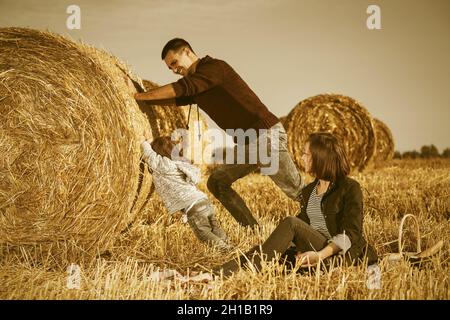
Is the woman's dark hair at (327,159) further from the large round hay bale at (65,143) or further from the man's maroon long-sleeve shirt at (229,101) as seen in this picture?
the large round hay bale at (65,143)

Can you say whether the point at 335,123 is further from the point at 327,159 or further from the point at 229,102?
the point at 327,159

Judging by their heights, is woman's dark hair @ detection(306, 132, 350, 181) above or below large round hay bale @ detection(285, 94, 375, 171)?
below

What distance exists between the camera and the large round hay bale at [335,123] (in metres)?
9.06

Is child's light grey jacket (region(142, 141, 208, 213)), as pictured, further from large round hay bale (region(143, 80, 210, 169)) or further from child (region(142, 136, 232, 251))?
large round hay bale (region(143, 80, 210, 169))

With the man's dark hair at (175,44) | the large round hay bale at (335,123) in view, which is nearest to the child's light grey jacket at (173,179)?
the man's dark hair at (175,44)

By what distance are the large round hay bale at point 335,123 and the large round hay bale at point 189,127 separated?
130 inches

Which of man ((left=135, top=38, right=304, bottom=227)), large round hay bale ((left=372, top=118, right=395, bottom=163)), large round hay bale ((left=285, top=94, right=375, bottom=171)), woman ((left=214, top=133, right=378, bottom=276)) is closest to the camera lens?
woman ((left=214, top=133, right=378, bottom=276))

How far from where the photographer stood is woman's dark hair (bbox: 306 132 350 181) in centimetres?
352

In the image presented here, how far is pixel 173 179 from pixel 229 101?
79cm

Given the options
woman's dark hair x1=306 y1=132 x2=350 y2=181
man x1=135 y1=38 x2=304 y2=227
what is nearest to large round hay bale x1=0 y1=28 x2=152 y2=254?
man x1=135 y1=38 x2=304 y2=227

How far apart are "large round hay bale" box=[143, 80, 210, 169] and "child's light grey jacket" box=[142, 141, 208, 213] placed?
0.85 meters

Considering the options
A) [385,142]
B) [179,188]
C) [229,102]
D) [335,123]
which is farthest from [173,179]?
[385,142]

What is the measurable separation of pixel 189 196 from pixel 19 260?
1374mm

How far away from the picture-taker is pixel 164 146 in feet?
14.2
